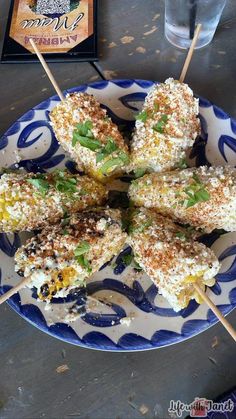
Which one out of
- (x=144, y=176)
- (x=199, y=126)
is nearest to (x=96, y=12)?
(x=199, y=126)

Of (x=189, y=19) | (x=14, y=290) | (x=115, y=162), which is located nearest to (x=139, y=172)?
(x=115, y=162)

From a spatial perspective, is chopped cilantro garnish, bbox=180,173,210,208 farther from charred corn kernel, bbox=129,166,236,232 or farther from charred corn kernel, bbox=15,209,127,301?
charred corn kernel, bbox=15,209,127,301

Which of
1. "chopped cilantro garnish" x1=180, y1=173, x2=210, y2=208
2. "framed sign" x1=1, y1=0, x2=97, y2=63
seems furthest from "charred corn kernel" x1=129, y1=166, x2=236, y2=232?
"framed sign" x1=1, y1=0, x2=97, y2=63

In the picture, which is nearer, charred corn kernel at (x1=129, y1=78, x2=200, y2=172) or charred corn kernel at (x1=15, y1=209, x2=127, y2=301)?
charred corn kernel at (x1=15, y1=209, x2=127, y2=301)

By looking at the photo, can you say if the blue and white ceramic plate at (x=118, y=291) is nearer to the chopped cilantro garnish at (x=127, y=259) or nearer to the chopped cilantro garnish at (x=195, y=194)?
the chopped cilantro garnish at (x=127, y=259)

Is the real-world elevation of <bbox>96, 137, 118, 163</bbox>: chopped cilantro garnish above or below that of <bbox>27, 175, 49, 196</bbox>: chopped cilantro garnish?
above

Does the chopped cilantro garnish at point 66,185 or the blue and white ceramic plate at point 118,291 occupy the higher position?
the chopped cilantro garnish at point 66,185

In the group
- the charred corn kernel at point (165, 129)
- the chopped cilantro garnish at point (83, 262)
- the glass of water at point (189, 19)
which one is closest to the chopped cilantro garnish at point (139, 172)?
the charred corn kernel at point (165, 129)

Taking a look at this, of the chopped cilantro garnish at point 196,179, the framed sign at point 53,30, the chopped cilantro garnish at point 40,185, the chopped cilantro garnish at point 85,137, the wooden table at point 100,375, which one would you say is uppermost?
the framed sign at point 53,30
